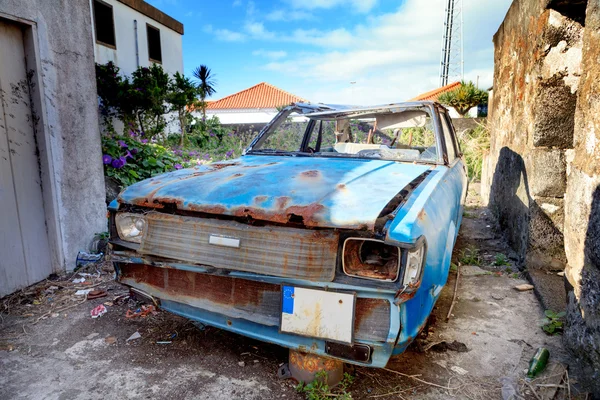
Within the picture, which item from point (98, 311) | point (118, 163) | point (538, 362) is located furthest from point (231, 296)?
point (118, 163)

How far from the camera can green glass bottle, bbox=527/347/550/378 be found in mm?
2102

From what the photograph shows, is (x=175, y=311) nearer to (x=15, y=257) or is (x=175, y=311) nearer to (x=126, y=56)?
(x=15, y=257)

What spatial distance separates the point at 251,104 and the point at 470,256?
2528 cm

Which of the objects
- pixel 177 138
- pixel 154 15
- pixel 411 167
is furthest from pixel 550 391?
pixel 154 15

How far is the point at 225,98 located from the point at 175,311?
29.0 metres

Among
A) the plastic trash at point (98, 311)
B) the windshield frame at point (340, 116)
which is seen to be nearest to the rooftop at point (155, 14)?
the windshield frame at point (340, 116)

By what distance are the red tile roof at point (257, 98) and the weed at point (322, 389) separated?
25570 millimetres

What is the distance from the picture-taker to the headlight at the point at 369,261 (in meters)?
1.73

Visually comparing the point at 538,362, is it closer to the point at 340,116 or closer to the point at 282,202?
the point at 282,202

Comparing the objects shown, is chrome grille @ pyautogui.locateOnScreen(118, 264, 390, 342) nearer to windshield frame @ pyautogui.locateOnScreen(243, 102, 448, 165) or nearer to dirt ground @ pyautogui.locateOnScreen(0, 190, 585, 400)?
dirt ground @ pyautogui.locateOnScreen(0, 190, 585, 400)

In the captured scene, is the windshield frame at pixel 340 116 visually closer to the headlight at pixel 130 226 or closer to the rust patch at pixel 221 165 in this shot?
the rust patch at pixel 221 165

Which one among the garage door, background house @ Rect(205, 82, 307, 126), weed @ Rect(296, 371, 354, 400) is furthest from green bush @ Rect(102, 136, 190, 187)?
background house @ Rect(205, 82, 307, 126)

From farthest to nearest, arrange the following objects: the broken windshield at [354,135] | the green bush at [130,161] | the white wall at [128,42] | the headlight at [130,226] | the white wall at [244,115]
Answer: the white wall at [244,115]
the white wall at [128,42]
the green bush at [130,161]
the broken windshield at [354,135]
the headlight at [130,226]

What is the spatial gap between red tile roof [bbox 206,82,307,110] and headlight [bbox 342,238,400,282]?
25.5 meters
